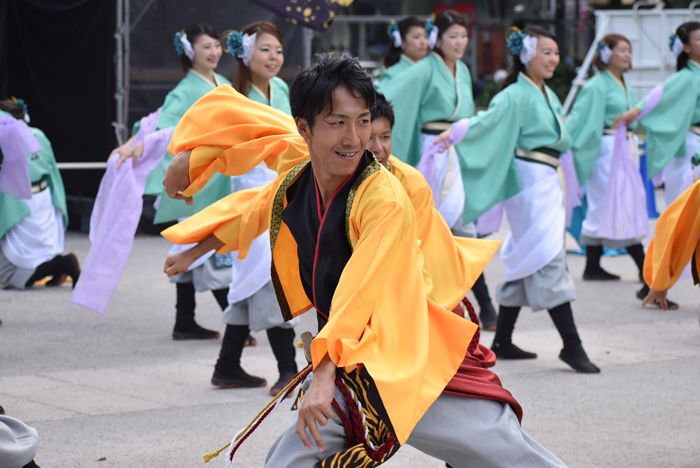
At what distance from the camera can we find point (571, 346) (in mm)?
4441

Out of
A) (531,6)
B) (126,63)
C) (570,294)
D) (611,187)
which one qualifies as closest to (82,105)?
(126,63)

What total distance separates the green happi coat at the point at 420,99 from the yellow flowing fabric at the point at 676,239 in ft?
8.53

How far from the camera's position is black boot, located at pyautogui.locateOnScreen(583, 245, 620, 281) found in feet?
23.0

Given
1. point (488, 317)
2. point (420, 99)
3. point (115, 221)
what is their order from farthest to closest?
point (420, 99)
point (488, 317)
point (115, 221)

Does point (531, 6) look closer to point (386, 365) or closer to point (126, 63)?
point (126, 63)

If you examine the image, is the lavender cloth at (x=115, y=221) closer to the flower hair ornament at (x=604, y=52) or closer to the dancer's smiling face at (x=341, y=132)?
the dancer's smiling face at (x=341, y=132)

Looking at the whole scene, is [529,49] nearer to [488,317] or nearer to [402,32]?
[488,317]

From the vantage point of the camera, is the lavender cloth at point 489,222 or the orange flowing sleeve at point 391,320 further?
the lavender cloth at point 489,222

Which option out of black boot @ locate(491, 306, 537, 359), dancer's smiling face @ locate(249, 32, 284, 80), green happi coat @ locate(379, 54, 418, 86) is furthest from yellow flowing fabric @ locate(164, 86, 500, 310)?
green happi coat @ locate(379, 54, 418, 86)

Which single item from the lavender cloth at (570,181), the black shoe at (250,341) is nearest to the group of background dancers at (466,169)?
the lavender cloth at (570,181)

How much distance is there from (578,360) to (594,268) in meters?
2.74

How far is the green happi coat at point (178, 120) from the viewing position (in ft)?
16.2

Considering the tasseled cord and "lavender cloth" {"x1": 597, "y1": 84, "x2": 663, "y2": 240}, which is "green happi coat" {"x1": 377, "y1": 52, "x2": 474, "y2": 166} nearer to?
"lavender cloth" {"x1": 597, "y1": 84, "x2": 663, "y2": 240}

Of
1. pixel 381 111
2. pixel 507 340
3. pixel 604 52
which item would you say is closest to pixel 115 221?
pixel 381 111
